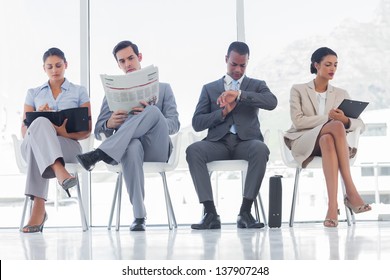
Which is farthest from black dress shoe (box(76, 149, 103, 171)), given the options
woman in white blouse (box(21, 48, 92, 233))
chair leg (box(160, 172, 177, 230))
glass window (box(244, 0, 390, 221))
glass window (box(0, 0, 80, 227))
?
glass window (box(244, 0, 390, 221))

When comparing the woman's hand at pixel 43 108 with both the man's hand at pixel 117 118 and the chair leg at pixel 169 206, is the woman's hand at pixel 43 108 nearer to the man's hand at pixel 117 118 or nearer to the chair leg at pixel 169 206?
the man's hand at pixel 117 118

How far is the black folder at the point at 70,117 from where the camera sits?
4344 mm

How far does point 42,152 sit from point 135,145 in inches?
21.1

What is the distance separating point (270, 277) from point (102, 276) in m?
0.46

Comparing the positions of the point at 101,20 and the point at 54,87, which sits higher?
the point at 101,20

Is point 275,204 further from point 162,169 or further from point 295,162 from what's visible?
point 162,169

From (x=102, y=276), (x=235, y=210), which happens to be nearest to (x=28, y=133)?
(x=235, y=210)

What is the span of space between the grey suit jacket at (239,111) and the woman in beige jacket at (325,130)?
21cm

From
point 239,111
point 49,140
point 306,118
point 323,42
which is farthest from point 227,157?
point 323,42

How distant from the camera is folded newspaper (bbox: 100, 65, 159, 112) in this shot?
4.19 meters

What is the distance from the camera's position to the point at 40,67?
5.79 m

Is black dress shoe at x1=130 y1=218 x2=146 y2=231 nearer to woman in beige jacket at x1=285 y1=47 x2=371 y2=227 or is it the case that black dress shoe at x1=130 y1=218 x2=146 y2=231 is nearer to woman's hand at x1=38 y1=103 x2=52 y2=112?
woman's hand at x1=38 y1=103 x2=52 y2=112

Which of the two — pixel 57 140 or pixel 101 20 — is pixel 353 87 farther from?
pixel 57 140

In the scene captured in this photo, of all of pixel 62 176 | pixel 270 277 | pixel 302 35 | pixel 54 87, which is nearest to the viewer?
pixel 270 277
